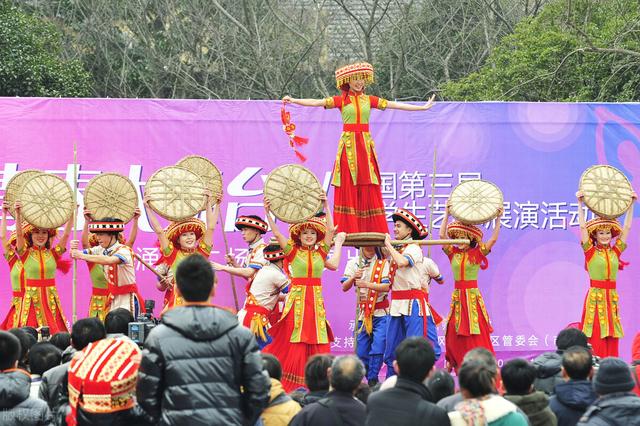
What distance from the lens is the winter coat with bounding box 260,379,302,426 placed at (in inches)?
187

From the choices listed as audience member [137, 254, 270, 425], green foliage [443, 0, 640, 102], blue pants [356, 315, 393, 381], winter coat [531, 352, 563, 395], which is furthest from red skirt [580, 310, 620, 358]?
audience member [137, 254, 270, 425]

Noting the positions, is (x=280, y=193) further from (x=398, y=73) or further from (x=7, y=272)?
(x=398, y=73)

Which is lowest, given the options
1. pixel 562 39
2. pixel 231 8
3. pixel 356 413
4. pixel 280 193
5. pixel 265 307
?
pixel 356 413

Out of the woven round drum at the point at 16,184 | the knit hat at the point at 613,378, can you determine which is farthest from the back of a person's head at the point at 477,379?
the woven round drum at the point at 16,184

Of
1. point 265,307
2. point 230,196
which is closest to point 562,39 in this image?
point 230,196

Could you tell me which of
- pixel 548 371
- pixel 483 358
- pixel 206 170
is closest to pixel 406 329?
pixel 206 170

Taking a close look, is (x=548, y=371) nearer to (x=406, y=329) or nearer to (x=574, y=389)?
(x=574, y=389)

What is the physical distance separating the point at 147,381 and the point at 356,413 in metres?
0.89

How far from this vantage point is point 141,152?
10.1 meters

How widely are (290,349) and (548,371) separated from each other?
329cm

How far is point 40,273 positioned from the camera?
30.8ft

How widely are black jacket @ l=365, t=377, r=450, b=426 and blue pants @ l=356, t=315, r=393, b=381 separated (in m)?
4.37

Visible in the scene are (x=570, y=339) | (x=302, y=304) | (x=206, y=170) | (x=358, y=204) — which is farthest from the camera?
(x=206, y=170)

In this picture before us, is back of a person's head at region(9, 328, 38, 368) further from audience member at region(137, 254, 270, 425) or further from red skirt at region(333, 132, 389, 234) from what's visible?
red skirt at region(333, 132, 389, 234)
